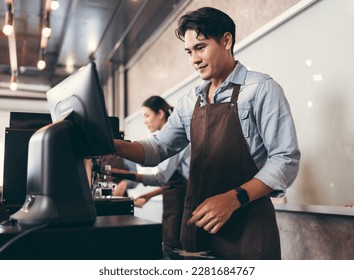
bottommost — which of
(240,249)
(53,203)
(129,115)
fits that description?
(240,249)

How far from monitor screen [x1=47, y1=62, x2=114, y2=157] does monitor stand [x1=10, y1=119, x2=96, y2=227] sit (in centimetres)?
3

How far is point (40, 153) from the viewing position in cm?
91

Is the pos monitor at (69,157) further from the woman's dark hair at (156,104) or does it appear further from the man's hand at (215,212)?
the woman's dark hair at (156,104)

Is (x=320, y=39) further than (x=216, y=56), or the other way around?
(x=320, y=39)

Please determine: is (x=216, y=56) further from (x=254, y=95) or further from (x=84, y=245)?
(x=84, y=245)

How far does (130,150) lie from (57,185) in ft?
1.40

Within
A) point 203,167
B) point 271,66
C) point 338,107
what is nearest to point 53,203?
point 203,167

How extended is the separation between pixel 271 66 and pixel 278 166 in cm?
128

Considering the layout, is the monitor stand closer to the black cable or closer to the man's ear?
the black cable

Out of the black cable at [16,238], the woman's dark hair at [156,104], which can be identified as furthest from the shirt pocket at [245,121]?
the woman's dark hair at [156,104]

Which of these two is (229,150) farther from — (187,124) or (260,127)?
(187,124)

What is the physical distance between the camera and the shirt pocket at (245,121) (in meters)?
1.26

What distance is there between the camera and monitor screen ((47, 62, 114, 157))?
0.93 metres

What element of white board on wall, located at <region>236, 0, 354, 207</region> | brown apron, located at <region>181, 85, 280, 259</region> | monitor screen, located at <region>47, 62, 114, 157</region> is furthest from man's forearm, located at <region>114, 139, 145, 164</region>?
white board on wall, located at <region>236, 0, 354, 207</region>
